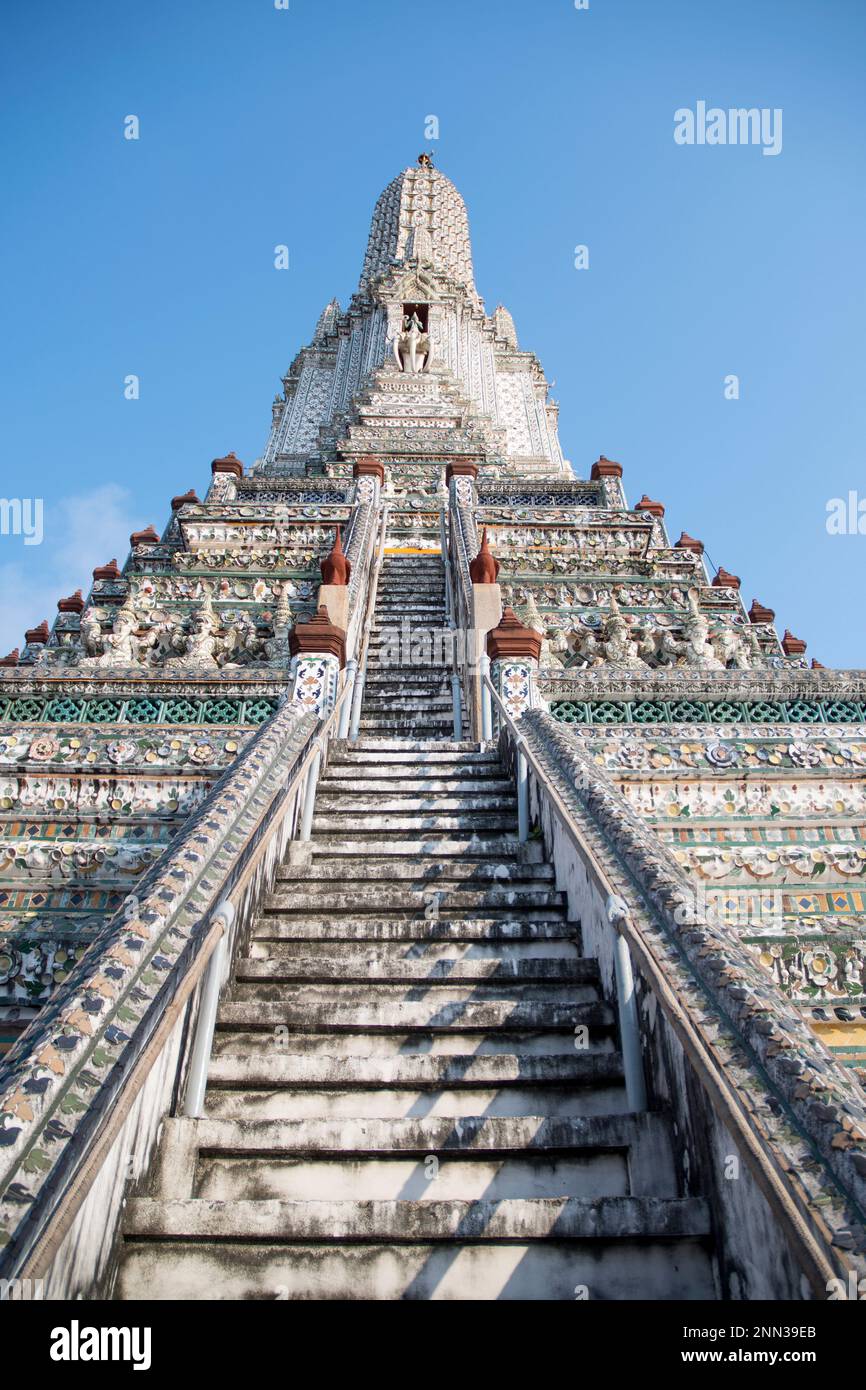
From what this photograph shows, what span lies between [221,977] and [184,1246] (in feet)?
4.02

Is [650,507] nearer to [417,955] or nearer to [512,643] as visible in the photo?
[512,643]

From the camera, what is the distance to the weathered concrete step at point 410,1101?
355cm

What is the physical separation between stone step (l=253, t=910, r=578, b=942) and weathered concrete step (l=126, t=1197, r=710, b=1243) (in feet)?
5.87

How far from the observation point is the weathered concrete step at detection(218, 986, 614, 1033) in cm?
398

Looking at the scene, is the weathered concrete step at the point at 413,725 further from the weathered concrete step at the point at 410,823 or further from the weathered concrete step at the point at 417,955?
the weathered concrete step at the point at 417,955

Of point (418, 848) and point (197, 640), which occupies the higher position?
point (197, 640)

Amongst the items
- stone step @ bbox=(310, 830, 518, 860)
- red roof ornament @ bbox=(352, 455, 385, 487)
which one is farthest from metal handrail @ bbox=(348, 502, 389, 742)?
stone step @ bbox=(310, 830, 518, 860)

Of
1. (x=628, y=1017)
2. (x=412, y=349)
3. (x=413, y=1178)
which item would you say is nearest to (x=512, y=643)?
(x=628, y=1017)

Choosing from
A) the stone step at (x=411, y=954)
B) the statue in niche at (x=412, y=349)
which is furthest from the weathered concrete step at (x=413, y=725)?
the statue in niche at (x=412, y=349)

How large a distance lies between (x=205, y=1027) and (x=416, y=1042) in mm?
934

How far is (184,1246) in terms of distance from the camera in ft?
9.44

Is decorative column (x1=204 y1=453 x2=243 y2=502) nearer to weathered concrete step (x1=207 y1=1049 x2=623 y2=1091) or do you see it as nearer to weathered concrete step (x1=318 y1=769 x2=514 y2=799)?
weathered concrete step (x1=318 y1=769 x2=514 y2=799)

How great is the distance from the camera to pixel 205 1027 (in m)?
3.60
